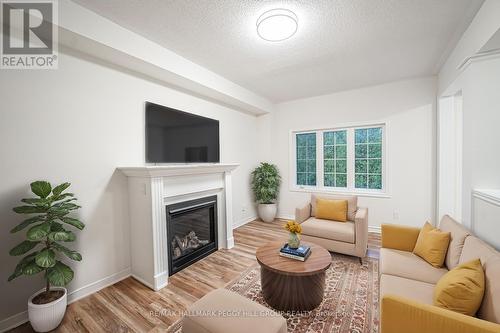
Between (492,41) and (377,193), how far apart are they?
2647 mm

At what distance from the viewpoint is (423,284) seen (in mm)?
1564

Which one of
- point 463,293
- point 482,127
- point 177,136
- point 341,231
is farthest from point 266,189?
point 463,293

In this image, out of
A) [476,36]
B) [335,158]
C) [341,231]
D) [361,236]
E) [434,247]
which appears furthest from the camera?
[335,158]

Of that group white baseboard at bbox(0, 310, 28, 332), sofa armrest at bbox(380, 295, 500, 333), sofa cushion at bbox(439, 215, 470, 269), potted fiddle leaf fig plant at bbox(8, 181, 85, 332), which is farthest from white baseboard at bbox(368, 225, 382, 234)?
white baseboard at bbox(0, 310, 28, 332)

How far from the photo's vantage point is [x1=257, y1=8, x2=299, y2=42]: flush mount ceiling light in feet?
6.16

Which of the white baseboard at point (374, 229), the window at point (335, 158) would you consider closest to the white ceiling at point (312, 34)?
the window at point (335, 158)

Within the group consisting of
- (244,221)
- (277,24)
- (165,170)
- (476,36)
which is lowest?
(244,221)

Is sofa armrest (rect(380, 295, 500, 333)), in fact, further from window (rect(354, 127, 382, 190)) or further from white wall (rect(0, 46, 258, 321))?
window (rect(354, 127, 382, 190))

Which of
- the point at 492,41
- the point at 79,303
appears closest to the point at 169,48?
the point at 79,303

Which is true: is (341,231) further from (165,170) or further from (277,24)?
(277,24)

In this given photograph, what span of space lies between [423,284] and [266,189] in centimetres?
311

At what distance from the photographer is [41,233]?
1.54 meters

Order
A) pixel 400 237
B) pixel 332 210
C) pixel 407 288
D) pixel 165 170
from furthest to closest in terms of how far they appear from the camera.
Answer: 1. pixel 332 210
2. pixel 165 170
3. pixel 400 237
4. pixel 407 288

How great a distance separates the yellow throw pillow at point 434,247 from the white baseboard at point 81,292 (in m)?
3.19
